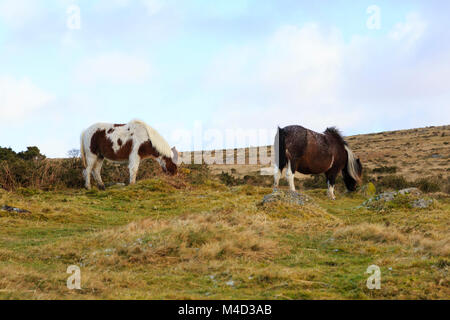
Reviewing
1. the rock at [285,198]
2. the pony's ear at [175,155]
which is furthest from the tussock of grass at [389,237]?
the pony's ear at [175,155]

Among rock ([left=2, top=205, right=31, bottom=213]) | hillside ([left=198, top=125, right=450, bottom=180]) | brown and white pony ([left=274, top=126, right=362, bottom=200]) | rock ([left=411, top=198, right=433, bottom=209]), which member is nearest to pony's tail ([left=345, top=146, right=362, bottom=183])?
brown and white pony ([left=274, top=126, right=362, bottom=200])

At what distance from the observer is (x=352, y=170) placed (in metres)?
17.1

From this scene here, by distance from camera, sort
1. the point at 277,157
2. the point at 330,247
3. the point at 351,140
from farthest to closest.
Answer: the point at 351,140
the point at 277,157
the point at 330,247

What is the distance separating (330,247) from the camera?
26.2 ft

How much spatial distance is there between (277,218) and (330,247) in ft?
8.97

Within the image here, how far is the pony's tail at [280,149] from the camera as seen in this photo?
49.1 ft

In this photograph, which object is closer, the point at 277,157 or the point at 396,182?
the point at 277,157

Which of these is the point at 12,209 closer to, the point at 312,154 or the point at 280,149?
the point at 280,149

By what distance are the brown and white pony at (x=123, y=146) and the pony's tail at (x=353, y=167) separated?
677cm

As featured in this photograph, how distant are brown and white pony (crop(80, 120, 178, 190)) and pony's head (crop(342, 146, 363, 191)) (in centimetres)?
674

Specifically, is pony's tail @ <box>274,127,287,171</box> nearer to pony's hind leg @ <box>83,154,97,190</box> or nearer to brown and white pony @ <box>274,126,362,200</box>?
brown and white pony @ <box>274,126,362,200</box>

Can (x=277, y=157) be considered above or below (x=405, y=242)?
above
